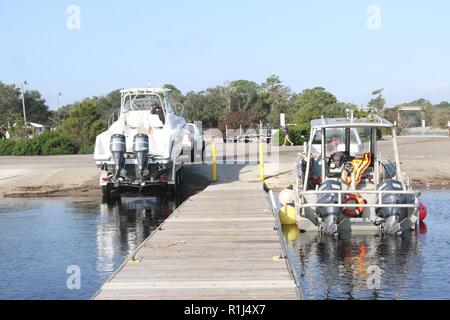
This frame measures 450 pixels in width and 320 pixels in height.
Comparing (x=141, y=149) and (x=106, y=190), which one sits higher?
(x=141, y=149)

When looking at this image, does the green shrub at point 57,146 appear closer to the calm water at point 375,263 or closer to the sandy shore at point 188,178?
the sandy shore at point 188,178

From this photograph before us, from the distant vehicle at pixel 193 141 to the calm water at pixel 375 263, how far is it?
9926 millimetres

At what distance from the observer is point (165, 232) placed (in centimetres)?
1365

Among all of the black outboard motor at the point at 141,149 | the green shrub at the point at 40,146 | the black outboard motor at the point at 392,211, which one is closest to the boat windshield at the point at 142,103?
the black outboard motor at the point at 141,149

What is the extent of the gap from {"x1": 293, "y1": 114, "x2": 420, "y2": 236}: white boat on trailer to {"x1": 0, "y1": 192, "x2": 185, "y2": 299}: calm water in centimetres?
375

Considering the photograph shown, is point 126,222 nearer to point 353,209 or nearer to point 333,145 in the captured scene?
point 333,145

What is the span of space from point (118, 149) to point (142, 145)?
706 mm

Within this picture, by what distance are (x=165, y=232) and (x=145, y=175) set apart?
327 inches

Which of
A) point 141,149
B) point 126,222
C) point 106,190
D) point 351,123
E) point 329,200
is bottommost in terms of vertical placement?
point 126,222

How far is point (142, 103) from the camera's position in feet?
81.7

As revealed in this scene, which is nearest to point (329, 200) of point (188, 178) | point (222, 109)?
point (188, 178)

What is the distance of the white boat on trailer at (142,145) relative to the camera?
69.2ft

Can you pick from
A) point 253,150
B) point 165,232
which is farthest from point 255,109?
point 165,232
